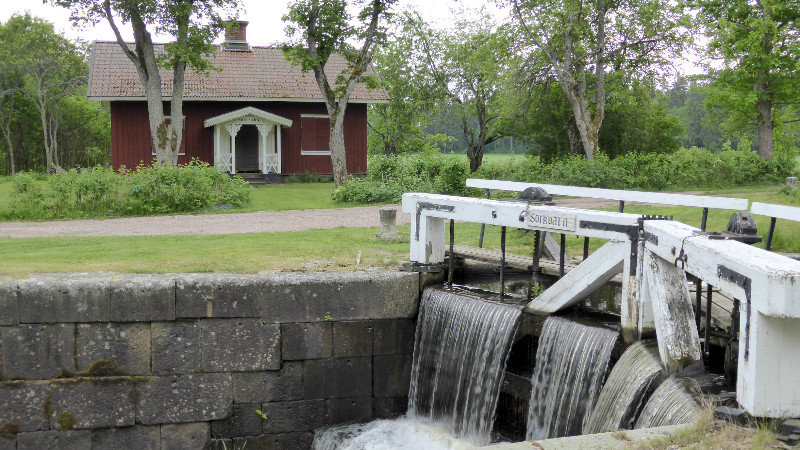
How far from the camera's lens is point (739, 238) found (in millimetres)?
4883

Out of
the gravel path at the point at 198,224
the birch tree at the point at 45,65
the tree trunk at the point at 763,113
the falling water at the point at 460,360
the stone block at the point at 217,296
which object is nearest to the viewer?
the falling water at the point at 460,360

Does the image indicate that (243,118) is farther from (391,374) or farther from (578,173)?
(391,374)

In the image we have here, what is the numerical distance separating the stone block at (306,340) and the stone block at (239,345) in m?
0.08

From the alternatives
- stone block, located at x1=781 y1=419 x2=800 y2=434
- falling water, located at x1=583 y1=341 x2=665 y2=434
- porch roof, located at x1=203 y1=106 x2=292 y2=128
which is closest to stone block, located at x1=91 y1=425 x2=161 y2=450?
falling water, located at x1=583 y1=341 x2=665 y2=434

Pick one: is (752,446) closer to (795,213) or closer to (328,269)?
(795,213)

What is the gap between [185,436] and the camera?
751 centimetres

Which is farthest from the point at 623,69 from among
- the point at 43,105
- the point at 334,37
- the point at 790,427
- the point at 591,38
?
the point at 43,105

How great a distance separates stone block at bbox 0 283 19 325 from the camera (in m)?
7.05

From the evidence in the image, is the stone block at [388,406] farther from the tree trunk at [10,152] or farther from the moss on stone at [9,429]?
the tree trunk at [10,152]

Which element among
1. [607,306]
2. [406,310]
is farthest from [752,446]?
[406,310]

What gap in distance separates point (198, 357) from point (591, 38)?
70.4 ft

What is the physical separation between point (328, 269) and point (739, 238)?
15.0 ft

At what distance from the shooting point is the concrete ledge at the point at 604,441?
11.8 ft

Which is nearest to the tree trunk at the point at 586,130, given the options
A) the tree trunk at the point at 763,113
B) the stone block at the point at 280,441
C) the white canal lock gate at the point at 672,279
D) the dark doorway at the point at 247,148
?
the tree trunk at the point at 763,113
